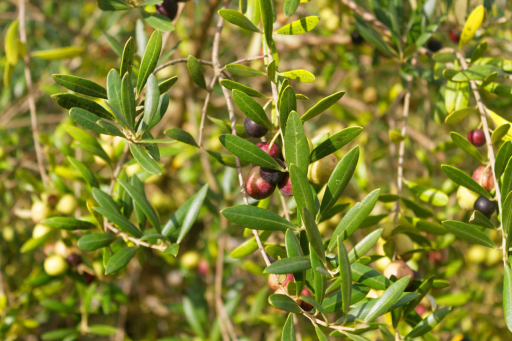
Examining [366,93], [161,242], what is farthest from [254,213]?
[366,93]

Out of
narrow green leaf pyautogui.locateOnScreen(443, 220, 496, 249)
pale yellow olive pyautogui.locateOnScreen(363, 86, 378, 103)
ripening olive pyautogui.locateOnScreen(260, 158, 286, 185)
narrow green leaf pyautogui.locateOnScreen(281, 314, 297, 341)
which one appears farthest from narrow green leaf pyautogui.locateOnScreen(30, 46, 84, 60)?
pale yellow olive pyautogui.locateOnScreen(363, 86, 378, 103)

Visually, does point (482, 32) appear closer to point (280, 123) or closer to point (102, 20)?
point (280, 123)

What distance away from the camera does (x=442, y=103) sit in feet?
4.55

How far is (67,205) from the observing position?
1.58 meters

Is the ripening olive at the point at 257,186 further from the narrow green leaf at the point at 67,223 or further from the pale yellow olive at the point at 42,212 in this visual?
the pale yellow olive at the point at 42,212

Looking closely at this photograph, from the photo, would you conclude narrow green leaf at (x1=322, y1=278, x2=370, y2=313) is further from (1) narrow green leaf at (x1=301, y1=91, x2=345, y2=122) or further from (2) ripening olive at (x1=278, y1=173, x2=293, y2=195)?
(1) narrow green leaf at (x1=301, y1=91, x2=345, y2=122)

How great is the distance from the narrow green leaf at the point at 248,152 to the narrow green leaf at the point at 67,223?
0.58 meters

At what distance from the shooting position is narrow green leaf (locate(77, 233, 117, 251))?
3.32ft

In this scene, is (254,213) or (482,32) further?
(482,32)

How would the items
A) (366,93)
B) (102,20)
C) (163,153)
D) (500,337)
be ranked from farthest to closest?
(102,20)
(366,93)
(500,337)
(163,153)

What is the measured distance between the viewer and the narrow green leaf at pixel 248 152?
81 cm

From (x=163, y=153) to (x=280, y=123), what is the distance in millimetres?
772

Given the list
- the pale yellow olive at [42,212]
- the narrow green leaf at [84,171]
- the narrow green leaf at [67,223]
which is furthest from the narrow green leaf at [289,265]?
the pale yellow olive at [42,212]

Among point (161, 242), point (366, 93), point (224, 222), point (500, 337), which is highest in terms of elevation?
point (161, 242)
